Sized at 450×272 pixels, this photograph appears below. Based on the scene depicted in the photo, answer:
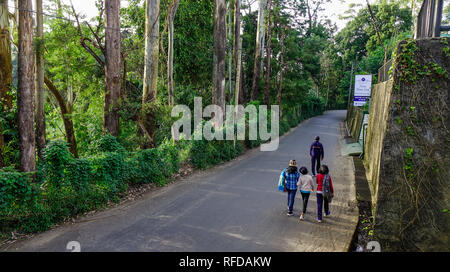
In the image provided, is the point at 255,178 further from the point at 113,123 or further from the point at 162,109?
the point at 113,123

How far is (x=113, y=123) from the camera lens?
12.1m

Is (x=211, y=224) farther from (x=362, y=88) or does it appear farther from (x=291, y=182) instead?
(x=362, y=88)

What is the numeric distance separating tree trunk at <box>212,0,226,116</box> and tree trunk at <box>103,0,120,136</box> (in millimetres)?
6910

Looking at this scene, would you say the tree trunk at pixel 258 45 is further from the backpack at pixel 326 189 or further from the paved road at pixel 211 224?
the backpack at pixel 326 189

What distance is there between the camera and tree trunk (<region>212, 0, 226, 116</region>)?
17188 millimetres

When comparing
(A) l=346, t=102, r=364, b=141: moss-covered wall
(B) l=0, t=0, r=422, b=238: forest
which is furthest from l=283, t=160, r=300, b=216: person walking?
(A) l=346, t=102, r=364, b=141: moss-covered wall

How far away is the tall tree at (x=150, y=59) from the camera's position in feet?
44.3

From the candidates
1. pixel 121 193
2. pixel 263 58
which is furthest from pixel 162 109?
pixel 263 58

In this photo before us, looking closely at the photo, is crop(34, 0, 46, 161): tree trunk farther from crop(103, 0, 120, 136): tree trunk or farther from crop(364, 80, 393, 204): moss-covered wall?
crop(364, 80, 393, 204): moss-covered wall

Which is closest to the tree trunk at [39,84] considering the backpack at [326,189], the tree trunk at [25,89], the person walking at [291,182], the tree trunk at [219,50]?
the tree trunk at [25,89]

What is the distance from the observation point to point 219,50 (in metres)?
17.4

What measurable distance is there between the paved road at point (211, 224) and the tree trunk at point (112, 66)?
3.66m

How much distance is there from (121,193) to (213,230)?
149 inches
